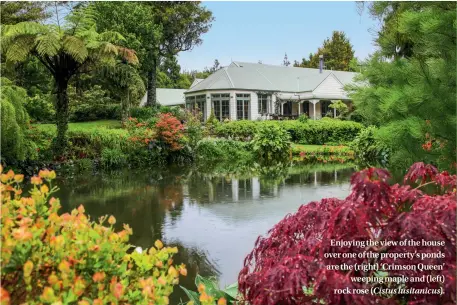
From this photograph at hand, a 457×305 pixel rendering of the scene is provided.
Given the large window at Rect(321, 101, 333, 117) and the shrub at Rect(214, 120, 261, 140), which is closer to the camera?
the shrub at Rect(214, 120, 261, 140)

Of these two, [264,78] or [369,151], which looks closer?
[369,151]

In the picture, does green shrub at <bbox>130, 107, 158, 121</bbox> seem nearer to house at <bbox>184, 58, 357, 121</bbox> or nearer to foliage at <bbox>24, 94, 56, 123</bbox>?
house at <bbox>184, 58, 357, 121</bbox>

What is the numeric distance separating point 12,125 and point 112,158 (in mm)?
3949

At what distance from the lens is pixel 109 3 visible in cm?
2409

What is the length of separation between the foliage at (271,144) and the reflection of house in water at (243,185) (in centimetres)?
362

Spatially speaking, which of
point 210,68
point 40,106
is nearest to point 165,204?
point 40,106

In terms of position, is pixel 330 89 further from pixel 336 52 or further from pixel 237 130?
pixel 336 52

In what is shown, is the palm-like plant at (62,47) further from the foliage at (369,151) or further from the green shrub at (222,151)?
the foliage at (369,151)

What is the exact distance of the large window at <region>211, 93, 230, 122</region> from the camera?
29594 mm

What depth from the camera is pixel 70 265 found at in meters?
1.66

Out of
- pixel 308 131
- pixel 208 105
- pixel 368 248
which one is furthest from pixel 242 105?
pixel 368 248

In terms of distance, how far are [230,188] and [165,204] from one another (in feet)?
7.59

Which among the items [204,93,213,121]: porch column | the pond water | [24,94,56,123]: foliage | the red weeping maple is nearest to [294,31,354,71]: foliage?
[204,93,213,121]: porch column

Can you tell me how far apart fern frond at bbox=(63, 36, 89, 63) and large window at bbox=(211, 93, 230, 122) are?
56.6ft
